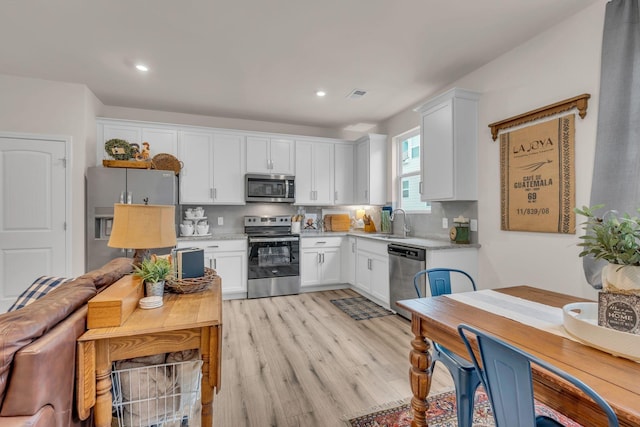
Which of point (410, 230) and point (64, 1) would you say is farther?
point (410, 230)

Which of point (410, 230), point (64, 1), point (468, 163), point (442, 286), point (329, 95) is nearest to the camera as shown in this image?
point (442, 286)

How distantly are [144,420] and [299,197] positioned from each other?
372 centimetres

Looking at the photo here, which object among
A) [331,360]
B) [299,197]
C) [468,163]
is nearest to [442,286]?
[331,360]

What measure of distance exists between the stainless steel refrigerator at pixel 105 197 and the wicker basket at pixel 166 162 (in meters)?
0.31

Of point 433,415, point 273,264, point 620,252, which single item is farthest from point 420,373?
point 273,264

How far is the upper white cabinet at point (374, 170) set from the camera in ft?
15.7

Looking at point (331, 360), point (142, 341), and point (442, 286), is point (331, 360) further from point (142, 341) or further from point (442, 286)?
point (142, 341)

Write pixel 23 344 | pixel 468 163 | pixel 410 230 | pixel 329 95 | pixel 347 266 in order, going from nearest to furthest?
1. pixel 23 344
2. pixel 468 163
3. pixel 329 95
4. pixel 410 230
5. pixel 347 266

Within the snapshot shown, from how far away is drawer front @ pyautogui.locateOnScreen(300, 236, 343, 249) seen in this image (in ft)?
15.0

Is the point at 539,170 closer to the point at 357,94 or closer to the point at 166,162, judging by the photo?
the point at 357,94

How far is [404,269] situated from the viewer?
132 inches

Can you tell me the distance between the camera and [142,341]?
127cm

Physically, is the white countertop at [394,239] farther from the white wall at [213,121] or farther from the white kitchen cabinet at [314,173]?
A: the white wall at [213,121]

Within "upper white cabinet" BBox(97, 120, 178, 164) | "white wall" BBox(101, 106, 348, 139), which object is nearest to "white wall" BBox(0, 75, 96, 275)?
"upper white cabinet" BBox(97, 120, 178, 164)
